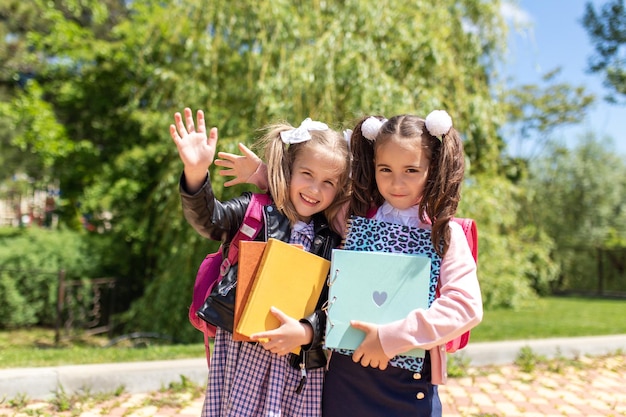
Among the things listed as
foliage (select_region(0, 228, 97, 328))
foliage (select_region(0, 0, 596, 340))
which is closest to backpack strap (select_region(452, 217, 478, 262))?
foliage (select_region(0, 0, 596, 340))

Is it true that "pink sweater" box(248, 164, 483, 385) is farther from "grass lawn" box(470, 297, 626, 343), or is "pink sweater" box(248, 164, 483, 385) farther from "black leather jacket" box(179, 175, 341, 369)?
"grass lawn" box(470, 297, 626, 343)

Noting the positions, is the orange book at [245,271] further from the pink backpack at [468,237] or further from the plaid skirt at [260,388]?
the pink backpack at [468,237]

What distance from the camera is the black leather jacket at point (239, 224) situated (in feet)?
5.49

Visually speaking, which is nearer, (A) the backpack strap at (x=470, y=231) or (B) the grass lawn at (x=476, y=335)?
(A) the backpack strap at (x=470, y=231)

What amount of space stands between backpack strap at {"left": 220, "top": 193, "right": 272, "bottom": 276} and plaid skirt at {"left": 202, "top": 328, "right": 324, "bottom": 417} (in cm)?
24

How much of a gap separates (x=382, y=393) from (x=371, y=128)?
0.78 meters

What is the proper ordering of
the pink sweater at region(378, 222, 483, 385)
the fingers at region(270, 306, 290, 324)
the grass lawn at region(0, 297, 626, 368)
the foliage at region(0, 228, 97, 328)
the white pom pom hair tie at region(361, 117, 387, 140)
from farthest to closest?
1. the foliage at region(0, 228, 97, 328)
2. the grass lawn at region(0, 297, 626, 368)
3. the white pom pom hair tie at region(361, 117, 387, 140)
4. the fingers at region(270, 306, 290, 324)
5. the pink sweater at region(378, 222, 483, 385)

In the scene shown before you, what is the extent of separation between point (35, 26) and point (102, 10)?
1336 millimetres

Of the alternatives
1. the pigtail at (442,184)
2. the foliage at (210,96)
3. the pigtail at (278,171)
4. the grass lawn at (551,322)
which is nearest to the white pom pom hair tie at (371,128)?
the pigtail at (442,184)

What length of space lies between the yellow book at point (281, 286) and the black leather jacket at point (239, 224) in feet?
0.18

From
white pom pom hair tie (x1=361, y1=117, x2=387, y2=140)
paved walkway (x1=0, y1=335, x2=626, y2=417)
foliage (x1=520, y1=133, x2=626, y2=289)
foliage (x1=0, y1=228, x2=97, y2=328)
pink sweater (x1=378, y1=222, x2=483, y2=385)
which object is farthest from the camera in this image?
foliage (x1=520, y1=133, x2=626, y2=289)

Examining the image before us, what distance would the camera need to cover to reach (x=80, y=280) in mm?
7852

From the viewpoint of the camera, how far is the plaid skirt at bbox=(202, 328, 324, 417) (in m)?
1.69

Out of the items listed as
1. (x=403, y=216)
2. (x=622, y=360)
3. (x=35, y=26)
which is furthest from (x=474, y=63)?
(x=35, y=26)
